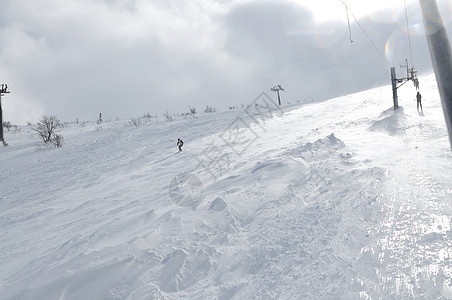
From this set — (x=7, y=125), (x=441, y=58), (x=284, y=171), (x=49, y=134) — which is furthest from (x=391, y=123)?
(x=7, y=125)

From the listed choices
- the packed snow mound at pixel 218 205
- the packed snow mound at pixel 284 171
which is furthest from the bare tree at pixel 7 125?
the packed snow mound at pixel 218 205

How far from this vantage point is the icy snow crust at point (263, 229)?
3539 millimetres

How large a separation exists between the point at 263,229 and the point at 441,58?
3.73m

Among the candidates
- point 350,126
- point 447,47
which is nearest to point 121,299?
point 447,47

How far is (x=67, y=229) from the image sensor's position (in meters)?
6.52

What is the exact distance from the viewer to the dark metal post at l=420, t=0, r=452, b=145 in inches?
60.6

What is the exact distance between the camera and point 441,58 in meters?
1.57

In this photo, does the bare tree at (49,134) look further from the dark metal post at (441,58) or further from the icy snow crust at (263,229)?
the dark metal post at (441,58)

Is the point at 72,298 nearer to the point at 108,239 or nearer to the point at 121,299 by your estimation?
the point at 121,299

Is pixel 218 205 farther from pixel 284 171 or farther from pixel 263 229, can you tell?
pixel 284 171

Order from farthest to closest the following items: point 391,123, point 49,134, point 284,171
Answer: point 49,134
point 391,123
point 284,171

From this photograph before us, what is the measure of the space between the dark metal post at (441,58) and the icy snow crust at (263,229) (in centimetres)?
239

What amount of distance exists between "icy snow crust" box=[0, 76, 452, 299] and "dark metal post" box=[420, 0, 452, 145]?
2.39m

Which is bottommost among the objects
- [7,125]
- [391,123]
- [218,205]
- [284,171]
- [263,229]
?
[263,229]
